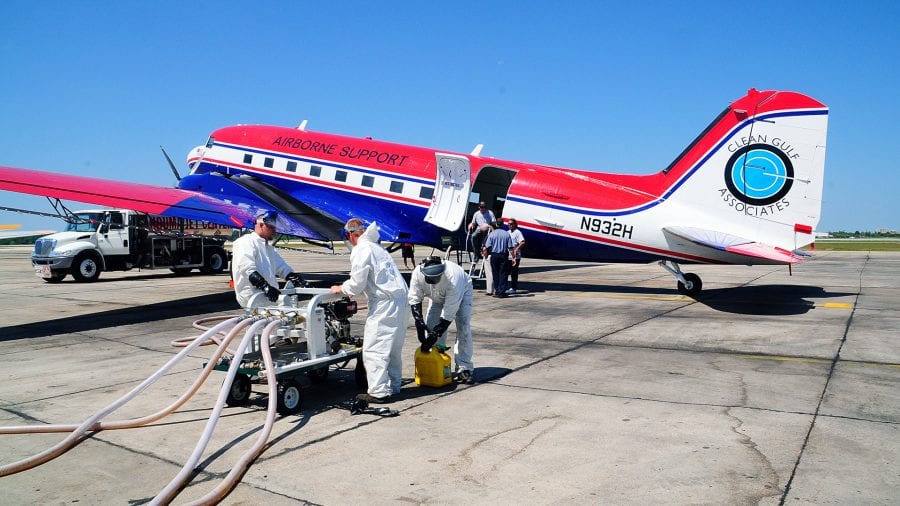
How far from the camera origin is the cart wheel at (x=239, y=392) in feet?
23.8

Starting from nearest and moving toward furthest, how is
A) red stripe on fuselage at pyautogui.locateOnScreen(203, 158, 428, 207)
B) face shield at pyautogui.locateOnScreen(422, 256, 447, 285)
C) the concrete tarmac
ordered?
the concrete tarmac → face shield at pyautogui.locateOnScreen(422, 256, 447, 285) → red stripe on fuselage at pyautogui.locateOnScreen(203, 158, 428, 207)

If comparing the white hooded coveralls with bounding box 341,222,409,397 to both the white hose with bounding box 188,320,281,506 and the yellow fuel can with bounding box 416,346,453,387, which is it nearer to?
the yellow fuel can with bounding box 416,346,453,387

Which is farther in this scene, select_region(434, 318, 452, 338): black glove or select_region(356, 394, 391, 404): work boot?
select_region(434, 318, 452, 338): black glove

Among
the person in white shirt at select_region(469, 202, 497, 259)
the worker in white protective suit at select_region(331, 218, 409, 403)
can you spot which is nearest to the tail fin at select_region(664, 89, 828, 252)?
the person in white shirt at select_region(469, 202, 497, 259)

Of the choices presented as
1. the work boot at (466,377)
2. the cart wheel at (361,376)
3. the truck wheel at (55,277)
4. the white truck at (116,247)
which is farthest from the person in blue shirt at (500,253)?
the truck wheel at (55,277)

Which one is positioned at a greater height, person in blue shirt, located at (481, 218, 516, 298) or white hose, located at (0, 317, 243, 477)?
person in blue shirt, located at (481, 218, 516, 298)

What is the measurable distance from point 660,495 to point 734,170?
39.5 ft

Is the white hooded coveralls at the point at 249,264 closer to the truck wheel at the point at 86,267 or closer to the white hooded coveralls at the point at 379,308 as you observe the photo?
the white hooded coveralls at the point at 379,308

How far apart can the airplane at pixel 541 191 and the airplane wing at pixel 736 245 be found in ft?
0.13

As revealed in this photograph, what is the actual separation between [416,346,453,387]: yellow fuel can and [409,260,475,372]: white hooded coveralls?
0.99 ft

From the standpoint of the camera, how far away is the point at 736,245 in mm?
13914

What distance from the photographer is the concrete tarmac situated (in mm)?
4961

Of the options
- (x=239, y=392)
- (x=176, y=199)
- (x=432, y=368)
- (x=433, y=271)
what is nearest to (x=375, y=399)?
(x=432, y=368)

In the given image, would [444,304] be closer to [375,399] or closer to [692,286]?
[375,399]
